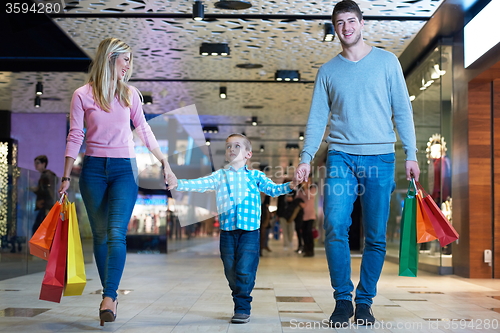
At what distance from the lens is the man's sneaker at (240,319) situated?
314cm

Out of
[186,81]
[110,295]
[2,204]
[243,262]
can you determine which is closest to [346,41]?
[243,262]

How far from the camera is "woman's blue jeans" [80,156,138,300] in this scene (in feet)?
10.1

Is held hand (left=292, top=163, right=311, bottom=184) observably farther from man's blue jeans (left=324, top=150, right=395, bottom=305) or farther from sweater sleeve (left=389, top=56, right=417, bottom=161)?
sweater sleeve (left=389, top=56, right=417, bottom=161)

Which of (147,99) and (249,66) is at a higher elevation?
(249,66)

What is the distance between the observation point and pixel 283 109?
42.2 ft

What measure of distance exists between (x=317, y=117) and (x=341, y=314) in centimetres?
101

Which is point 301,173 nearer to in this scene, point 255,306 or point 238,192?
point 238,192

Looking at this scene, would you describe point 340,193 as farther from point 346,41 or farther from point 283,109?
point 283,109

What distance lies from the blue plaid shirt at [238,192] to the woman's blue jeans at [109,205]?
1.27ft

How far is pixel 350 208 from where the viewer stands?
10.3 feet

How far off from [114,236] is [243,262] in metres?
0.71

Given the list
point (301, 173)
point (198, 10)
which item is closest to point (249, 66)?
point (198, 10)

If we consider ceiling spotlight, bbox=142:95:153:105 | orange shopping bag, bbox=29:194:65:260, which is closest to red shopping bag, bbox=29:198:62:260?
orange shopping bag, bbox=29:194:65:260

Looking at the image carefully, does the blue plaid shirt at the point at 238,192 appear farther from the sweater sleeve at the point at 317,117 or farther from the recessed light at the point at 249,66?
the recessed light at the point at 249,66
